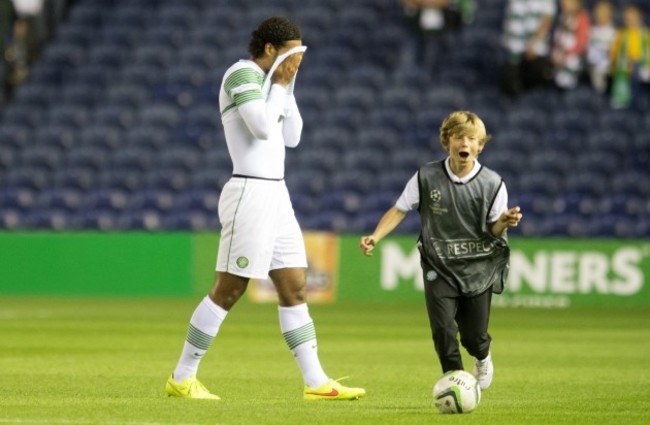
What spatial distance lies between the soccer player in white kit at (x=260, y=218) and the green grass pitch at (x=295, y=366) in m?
0.33

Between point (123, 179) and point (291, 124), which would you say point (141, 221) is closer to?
point (123, 179)

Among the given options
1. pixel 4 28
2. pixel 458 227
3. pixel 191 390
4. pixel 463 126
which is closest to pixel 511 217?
pixel 458 227

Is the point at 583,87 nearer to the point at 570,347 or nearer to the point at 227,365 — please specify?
the point at 570,347

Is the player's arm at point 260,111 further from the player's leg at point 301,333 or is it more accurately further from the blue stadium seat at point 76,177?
the blue stadium seat at point 76,177

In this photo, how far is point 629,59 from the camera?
26.4 metres

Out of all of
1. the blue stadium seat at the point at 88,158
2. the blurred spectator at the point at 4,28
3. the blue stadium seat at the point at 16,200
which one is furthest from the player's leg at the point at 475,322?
the blurred spectator at the point at 4,28

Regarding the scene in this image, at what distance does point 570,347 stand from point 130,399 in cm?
743

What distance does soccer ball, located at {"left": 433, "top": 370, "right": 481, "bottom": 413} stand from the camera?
28.3ft

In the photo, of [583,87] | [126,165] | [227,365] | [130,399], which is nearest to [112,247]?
[126,165]

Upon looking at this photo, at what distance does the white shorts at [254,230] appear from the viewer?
9148 mm

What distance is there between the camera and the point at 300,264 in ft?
30.7

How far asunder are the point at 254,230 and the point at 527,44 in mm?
18348

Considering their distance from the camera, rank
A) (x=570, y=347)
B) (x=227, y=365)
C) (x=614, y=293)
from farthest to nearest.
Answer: (x=614, y=293) → (x=570, y=347) → (x=227, y=365)

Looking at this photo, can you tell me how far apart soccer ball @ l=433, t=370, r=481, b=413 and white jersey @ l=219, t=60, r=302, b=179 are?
5.58 feet
